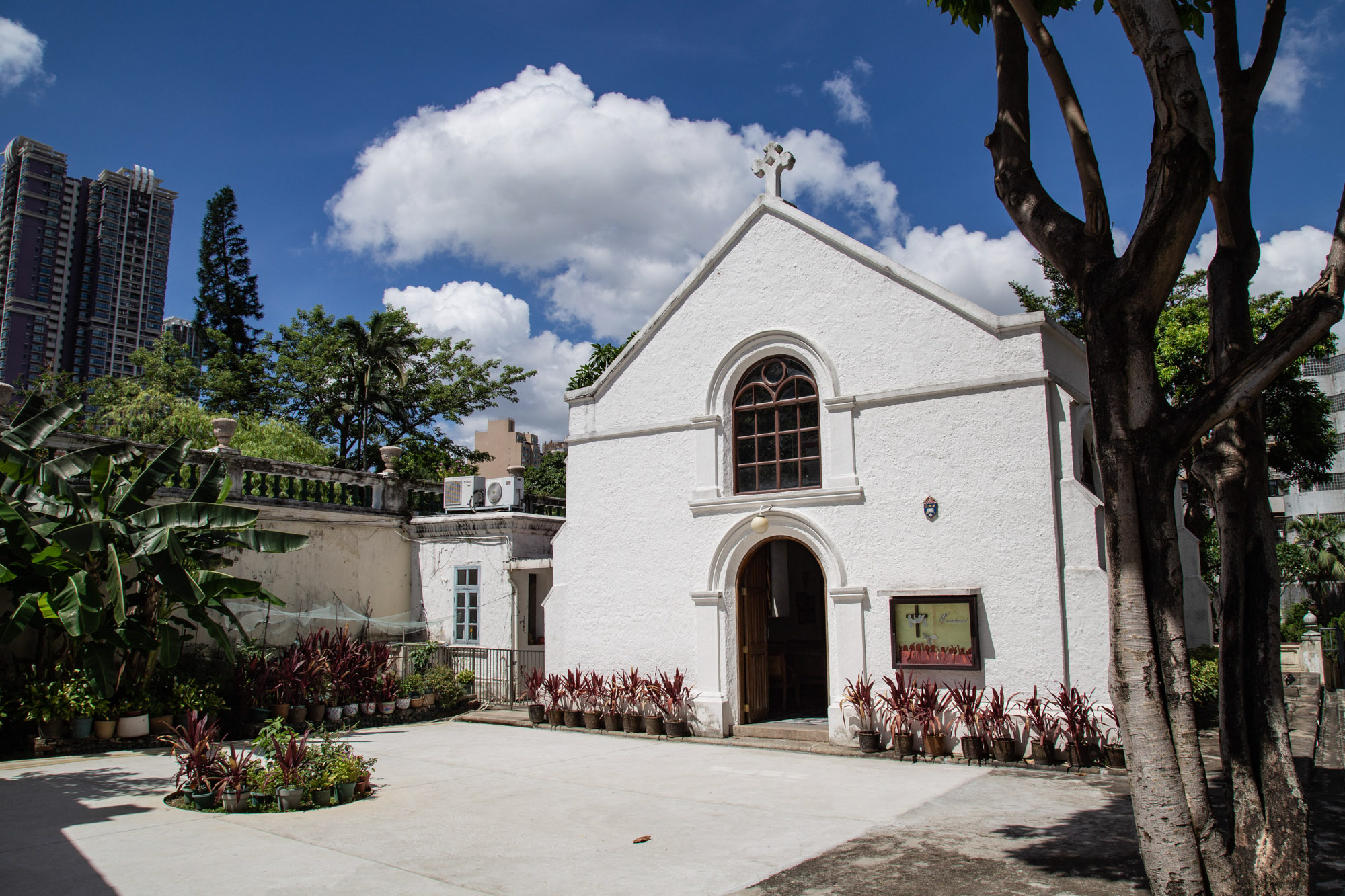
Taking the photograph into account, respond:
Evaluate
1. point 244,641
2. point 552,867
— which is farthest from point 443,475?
point 552,867

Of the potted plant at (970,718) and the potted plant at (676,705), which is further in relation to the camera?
the potted plant at (676,705)

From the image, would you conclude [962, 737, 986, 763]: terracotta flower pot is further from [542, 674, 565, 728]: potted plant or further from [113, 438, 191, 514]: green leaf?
[113, 438, 191, 514]: green leaf

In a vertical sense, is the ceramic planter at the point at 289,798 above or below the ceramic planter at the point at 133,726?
below

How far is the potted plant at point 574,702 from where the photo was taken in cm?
1355

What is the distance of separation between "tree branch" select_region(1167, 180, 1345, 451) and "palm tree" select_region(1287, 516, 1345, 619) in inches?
1359

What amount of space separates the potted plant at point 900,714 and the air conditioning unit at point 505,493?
8334mm

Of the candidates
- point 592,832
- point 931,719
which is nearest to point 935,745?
point 931,719

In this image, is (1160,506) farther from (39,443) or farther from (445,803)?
(39,443)

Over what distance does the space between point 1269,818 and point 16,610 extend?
12.0 m

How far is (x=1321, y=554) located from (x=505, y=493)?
32.4 metres

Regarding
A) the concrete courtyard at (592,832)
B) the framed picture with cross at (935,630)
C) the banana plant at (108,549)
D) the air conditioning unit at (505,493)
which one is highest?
the air conditioning unit at (505,493)

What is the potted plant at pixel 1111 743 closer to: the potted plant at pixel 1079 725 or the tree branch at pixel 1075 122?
the potted plant at pixel 1079 725

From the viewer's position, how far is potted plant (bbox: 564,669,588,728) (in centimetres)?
1355

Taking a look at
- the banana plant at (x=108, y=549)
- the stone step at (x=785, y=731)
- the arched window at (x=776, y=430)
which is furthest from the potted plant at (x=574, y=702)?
the banana plant at (x=108, y=549)
